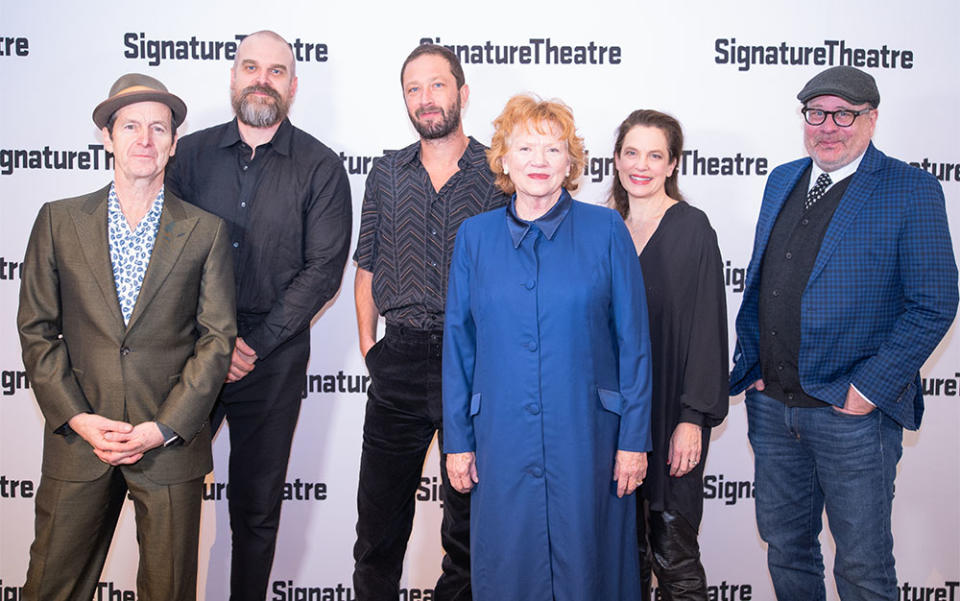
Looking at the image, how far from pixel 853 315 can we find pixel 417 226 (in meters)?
Answer: 1.56

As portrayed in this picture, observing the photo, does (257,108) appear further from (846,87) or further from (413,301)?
(846,87)

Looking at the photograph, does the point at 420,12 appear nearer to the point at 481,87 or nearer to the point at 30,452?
the point at 481,87

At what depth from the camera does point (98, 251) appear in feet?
7.99

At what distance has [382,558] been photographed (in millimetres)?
2920

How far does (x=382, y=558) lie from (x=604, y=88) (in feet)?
7.92

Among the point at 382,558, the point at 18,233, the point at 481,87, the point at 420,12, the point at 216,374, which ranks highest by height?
the point at 420,12

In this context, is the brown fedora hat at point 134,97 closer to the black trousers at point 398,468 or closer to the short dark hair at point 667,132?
the black trousers at point 398,468

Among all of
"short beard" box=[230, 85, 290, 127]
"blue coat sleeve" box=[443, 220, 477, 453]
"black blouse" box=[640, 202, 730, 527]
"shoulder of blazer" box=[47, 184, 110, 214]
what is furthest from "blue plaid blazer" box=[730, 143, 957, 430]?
"shoulder of blazer" box=[47, 184, 110, 214]

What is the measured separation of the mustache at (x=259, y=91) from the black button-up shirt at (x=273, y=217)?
0.13 metres

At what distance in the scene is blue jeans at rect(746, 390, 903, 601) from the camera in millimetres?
2525

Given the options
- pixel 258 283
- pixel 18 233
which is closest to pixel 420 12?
pixel 258 283

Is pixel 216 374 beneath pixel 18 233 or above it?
beneath

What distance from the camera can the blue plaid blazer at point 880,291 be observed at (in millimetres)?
2451

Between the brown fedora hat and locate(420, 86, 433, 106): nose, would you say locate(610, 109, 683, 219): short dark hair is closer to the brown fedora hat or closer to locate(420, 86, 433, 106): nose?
locate(420, 86, 433, 106): nose
